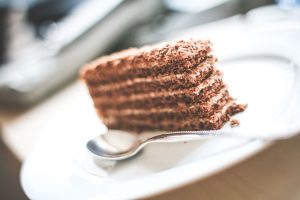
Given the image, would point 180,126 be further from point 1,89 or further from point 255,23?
point 1,89

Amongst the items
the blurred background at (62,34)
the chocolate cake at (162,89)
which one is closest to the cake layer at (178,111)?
the chocolate cake at (162,89)

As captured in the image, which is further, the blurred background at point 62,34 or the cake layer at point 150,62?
the blurred background at point 62,34

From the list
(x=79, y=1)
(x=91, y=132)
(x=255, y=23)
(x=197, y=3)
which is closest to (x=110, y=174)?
(x=91, y=132)

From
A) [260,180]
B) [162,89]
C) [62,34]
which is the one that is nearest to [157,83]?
[162,89]

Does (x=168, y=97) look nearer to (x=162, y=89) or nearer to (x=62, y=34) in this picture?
(x=162, y=89)

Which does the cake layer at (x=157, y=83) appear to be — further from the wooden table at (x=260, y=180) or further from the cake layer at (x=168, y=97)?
the wooden table at (x=260, y=180)

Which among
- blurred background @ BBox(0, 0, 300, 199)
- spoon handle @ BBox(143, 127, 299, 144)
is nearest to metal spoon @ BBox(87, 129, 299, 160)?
spoon handle @ BBox(143, 127, 299, 144)
